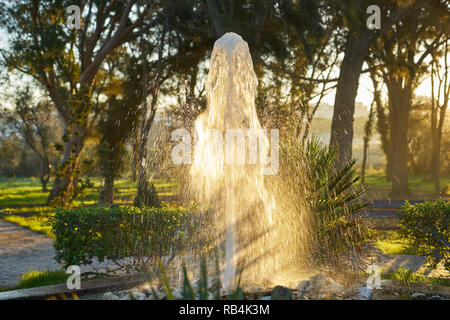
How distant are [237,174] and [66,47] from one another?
42.6ft

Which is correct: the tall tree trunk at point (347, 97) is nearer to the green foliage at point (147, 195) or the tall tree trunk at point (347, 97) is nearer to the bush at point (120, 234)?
the green foliage at point (147, 195)

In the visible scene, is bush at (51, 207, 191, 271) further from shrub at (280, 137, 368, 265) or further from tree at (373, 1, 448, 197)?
tree at (373, 1, 448, 197)

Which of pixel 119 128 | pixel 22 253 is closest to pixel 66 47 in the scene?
pixel 119 128

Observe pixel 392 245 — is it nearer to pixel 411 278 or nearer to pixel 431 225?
pixel 431 225

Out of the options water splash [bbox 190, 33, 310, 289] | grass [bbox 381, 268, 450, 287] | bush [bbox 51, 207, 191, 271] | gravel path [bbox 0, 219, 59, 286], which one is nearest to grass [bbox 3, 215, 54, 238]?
gravel path [bbox 0, 219, 59, 286]

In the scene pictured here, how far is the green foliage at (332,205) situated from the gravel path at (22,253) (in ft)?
13.4

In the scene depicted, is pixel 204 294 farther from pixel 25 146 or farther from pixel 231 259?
pixel 25 146

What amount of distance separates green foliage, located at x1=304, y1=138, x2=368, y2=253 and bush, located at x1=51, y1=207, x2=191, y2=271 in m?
2.00

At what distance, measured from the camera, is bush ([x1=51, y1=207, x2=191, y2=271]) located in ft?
20.7

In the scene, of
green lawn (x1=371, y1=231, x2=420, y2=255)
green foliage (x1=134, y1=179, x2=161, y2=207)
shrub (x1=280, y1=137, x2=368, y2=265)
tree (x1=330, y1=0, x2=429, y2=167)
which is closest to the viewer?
shrub (x1=280, y1=137, x2=368, y2=265)

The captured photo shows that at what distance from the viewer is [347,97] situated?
13320 mm

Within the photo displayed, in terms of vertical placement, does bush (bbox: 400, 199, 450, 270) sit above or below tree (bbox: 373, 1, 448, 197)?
below

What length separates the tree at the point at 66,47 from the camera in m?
15.5
